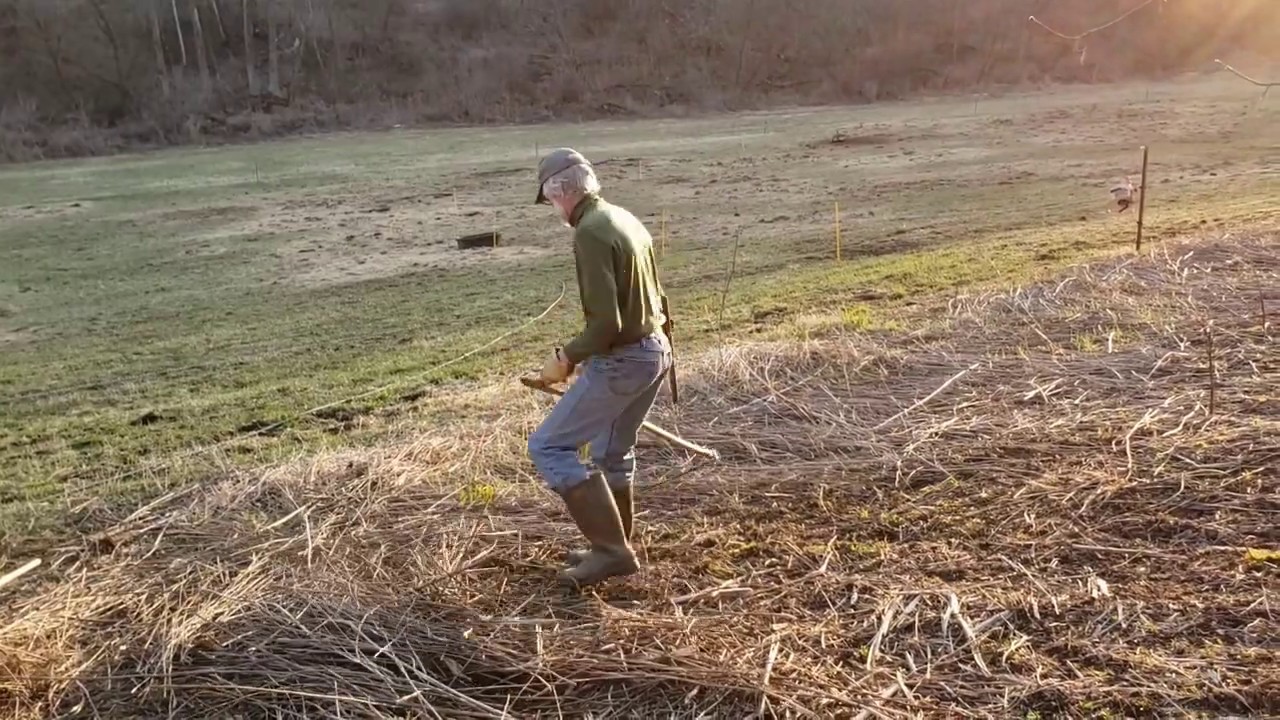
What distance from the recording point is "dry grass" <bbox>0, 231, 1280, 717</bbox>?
11.8 ft

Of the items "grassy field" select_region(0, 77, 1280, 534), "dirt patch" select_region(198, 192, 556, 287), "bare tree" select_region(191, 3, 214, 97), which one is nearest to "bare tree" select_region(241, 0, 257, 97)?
"bare tree" select_region(191, 3, 214, 97)

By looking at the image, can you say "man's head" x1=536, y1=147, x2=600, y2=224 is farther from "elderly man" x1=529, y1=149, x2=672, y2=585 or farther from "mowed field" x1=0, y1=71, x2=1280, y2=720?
"mowed field" x1=0, y1=71, x2=1280, y2=720

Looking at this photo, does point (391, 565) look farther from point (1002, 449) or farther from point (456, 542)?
point (1002, 449)

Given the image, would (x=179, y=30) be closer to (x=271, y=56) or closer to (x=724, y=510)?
(x=271, y=56)

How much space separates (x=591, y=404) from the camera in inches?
168

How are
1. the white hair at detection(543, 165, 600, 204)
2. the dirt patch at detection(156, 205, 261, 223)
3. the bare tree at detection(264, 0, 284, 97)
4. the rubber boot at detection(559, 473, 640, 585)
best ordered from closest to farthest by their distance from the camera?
the white hair at detection(543, 165, 600, 204), the rubber boot at detection(559, 473, 640, 585), the dirt patch at detection(156, 205, 261, 223), the bare tree at detection(264, 0, 284, 97)

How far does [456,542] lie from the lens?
15.7ft

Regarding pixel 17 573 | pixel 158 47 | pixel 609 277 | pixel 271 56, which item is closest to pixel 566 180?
pixel 609 277

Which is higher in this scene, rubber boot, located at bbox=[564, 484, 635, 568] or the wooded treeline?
the wooded treeline

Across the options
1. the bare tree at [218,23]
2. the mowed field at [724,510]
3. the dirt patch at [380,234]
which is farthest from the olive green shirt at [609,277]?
the bare tree at [218,23]

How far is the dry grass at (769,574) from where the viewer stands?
3.61 m

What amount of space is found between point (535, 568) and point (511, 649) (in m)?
0.75

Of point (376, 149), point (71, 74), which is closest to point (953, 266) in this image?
point (376, 149)

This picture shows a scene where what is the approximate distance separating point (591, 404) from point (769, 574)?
1.01 metres
